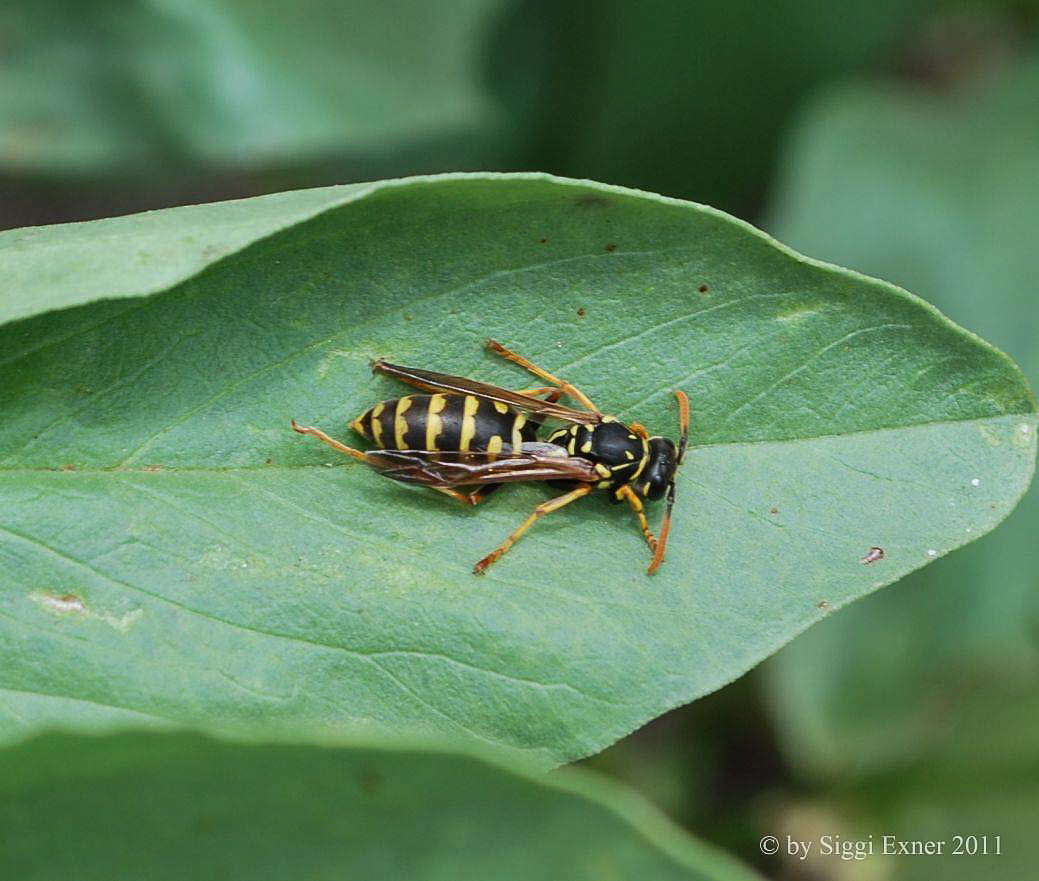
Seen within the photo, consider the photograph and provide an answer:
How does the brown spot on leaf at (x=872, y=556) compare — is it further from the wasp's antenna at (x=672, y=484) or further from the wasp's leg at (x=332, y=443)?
the wasp's leg at (x=332, y=443)

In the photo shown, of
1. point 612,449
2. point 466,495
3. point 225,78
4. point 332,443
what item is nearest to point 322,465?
point 332,443

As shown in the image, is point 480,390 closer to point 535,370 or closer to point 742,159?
point 535,370

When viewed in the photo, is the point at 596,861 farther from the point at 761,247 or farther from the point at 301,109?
the point at 301,109

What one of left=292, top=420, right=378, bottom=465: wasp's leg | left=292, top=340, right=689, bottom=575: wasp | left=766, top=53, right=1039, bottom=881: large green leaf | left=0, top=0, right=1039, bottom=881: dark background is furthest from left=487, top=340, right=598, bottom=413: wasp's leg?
left=766, top=53, right=1039, bottom=881: large green leaf

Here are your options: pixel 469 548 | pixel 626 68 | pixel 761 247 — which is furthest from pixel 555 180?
pixel 626 68

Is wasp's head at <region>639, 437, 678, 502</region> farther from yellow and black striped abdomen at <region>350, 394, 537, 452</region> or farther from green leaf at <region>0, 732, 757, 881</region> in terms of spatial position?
green leaf at <region>0, 732, 757, 881</region>
